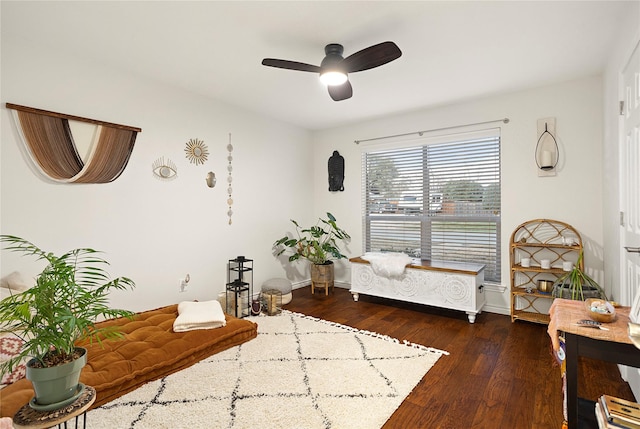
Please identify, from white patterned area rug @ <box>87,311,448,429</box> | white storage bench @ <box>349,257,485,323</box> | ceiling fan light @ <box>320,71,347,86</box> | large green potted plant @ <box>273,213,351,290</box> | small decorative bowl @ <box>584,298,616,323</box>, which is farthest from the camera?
large green potted plant @ <box>273,213,351,290</box>

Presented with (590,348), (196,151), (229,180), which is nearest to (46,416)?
(590,348)

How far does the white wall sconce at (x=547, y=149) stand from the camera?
3491mm

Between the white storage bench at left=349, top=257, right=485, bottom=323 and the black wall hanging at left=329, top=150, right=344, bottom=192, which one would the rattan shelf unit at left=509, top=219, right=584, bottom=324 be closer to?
the white storage bench at left=349, top=257, right=485, bottom=323

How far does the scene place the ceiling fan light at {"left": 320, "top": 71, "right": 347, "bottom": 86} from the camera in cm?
258

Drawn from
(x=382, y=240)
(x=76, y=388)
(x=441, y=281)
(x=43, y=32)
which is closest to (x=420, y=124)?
(x=382, y=240)

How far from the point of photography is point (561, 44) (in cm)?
266

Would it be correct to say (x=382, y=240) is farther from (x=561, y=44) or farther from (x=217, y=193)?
(x=561, y=44)

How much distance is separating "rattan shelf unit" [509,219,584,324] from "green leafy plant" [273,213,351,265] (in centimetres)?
221

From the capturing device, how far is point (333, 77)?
2629 millimetres

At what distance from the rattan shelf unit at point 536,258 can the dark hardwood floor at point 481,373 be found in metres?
0.21

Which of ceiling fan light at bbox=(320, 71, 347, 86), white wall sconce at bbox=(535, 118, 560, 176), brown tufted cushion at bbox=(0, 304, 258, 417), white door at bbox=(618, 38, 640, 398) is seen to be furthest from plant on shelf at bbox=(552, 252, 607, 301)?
brown tufted cushion at bbox=(0, 304, 258, 417)

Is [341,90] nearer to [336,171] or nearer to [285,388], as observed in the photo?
[285,388]

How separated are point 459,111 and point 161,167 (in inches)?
139

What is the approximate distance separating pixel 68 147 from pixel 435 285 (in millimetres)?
3863
